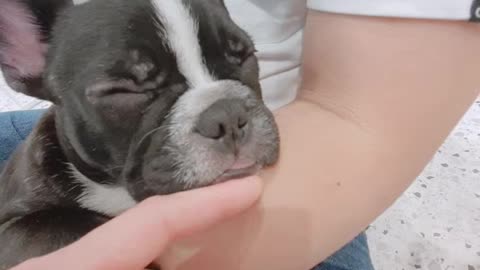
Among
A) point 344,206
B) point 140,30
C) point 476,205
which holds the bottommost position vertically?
point 476,205

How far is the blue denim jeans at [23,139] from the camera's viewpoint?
945 mm

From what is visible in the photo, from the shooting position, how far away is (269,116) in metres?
0.69

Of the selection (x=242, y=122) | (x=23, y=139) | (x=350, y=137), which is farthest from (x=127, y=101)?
(x=23, y=139)

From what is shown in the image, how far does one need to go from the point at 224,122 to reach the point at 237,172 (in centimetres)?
5

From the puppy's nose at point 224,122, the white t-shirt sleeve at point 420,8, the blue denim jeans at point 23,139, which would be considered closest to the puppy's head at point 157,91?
the puppy's nose at point 224,122

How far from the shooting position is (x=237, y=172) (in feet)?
2.10

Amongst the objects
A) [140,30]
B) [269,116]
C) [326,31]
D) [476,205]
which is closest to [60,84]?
[140,30]

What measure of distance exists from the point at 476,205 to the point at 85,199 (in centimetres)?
84

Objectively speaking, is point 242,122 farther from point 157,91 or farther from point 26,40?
point 26,40

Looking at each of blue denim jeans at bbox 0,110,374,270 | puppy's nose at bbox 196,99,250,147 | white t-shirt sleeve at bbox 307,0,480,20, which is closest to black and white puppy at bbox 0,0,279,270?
puppy's nose at bbox 196,99,250,147

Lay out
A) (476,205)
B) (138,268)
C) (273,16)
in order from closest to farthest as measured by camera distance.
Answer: (138,268) < (273,16) < (476,205)

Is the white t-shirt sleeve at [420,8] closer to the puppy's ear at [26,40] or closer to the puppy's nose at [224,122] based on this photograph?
the puppy's nose at [224,122]

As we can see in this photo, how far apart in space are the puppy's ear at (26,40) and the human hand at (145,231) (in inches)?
9.4

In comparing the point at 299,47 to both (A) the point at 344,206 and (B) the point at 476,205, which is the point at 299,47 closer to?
(A) the point at 344,206
